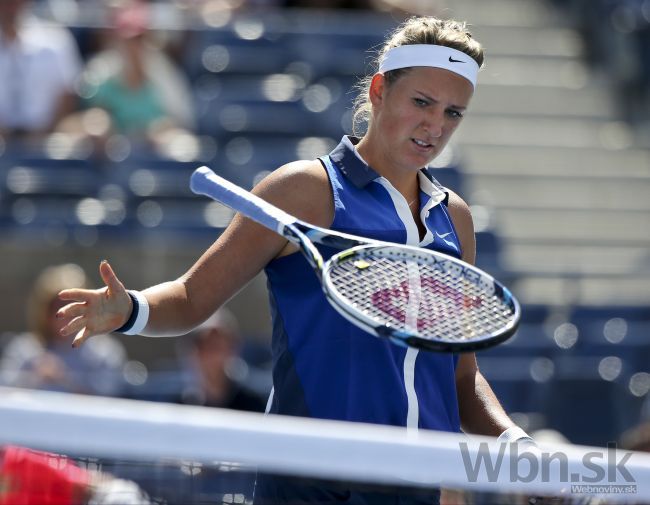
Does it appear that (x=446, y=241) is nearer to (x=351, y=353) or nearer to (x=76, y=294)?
(x=351, y=353)

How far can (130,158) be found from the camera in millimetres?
7438

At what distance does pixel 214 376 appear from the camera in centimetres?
613

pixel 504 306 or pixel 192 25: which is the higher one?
pixel 192 25

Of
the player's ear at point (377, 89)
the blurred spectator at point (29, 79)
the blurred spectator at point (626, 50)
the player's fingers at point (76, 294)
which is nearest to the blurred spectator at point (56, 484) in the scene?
the player's fingers at point (76, 294)

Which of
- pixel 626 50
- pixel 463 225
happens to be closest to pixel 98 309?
pixel 463 225

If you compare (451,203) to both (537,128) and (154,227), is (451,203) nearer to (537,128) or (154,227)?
(154,227)

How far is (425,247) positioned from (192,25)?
5757 mm

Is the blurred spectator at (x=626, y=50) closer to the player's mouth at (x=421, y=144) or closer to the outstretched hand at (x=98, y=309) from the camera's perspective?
the player's mouth at (x=421, y=144)

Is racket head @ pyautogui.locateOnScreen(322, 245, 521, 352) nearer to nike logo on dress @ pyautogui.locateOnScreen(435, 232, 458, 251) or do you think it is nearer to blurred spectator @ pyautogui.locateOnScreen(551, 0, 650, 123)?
nike logo on dress @ pyautogui.locateOnScreen(435, 232, 458, 251)

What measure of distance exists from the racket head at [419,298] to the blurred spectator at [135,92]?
4952 millimetres

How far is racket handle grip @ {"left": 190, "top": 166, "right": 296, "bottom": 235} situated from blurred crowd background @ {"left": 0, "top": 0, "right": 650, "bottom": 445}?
3227 millimetres

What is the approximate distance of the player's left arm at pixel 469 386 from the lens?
317cm

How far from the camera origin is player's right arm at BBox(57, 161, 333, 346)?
2.88 meters

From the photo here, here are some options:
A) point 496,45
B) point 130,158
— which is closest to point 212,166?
point 130,158
